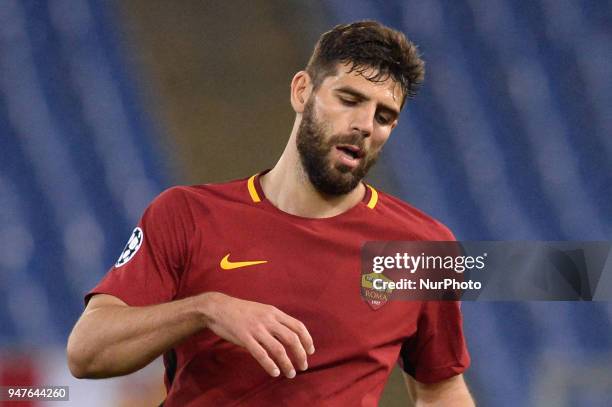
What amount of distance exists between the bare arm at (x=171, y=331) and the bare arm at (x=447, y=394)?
0.35 metres

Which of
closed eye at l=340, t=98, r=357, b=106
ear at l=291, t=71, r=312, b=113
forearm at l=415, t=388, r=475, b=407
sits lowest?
forearm at l=415, t=388, r=475, b=407

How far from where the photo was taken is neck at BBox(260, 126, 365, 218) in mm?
1308

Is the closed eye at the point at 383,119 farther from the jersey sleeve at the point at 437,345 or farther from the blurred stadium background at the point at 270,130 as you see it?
the blurred stadium background at the point at 270,130

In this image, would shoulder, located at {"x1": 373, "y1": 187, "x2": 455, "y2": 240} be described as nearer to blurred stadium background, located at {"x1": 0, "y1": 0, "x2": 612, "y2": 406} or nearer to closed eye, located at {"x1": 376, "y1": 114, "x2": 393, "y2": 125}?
closed eye, located at {"x1": 376, "y1": 114, "x2": 393, "y2": 125}

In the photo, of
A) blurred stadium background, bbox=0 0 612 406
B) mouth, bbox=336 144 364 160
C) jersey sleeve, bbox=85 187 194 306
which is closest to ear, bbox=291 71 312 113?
mouth, bbox=336 144 364 160

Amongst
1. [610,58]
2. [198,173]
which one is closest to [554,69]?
[610,58]

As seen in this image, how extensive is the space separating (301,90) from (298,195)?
16cm

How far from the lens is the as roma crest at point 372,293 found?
4.14 feet

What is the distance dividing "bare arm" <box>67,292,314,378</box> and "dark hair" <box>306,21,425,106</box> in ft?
1.38

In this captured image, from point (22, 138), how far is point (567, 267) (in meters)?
1.68

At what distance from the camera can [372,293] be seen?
50.0 inches

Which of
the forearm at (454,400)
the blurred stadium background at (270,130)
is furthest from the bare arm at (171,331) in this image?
the blurred stadium background at (270,130)

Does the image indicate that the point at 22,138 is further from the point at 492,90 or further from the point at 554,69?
the point at 554,69

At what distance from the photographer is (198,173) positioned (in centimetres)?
275
